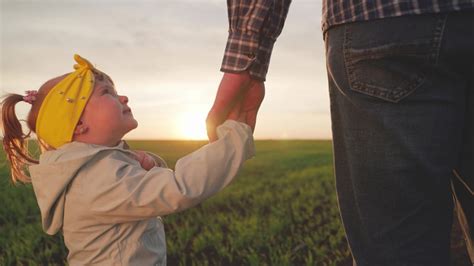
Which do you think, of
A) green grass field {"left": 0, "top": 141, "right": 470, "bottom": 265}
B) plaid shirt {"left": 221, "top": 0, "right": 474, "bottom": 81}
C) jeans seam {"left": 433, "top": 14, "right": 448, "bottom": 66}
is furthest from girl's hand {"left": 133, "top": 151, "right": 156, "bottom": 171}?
green grass field {"left": 0, "top": 141, "right": 470, "bottom": 265}

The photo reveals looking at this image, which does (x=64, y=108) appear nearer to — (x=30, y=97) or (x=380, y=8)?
(x=30, y=97)

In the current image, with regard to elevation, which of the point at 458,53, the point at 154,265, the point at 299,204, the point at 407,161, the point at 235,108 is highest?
the point at 458,53

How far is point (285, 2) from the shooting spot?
200 cm

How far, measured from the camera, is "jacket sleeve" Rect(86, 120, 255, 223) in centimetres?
192

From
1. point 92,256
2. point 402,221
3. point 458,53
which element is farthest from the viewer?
point 92,256

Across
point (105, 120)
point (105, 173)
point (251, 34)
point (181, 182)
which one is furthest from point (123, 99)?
point (251, 34)

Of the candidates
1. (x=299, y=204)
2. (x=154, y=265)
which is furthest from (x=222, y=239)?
(x=154, y=265)

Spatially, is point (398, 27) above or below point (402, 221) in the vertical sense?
above

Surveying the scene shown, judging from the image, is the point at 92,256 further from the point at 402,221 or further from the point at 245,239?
the point at 245,239

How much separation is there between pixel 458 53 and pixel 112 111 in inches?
52.3

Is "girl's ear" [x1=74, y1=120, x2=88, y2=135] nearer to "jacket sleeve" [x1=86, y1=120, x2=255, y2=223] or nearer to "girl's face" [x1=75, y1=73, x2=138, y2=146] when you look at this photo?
"girl's face" [x1=75, y1=73, x2=138, y2=146]

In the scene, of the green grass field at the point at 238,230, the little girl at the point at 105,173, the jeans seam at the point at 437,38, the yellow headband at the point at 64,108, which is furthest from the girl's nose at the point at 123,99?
the green grass field at the point at 238,230

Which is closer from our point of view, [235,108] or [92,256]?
[235,108]

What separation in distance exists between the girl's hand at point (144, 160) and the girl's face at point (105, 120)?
0.11 metres
